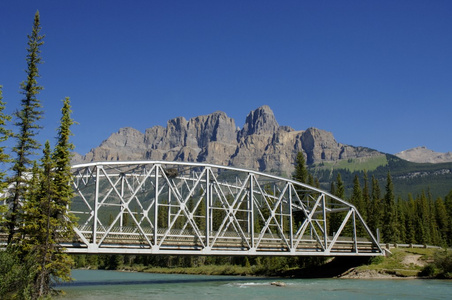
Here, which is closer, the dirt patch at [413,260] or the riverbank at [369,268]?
the riverbank at [369,268]

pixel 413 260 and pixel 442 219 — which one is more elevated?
pixel 442 219

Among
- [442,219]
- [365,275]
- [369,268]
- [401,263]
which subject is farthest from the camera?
[442,219]

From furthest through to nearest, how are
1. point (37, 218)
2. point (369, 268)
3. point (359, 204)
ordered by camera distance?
point (359, 204), point (369, 268), point (37, 218)

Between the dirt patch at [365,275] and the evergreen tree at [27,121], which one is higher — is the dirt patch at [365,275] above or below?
below

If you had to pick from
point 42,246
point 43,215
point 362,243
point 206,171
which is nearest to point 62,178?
point 43,215

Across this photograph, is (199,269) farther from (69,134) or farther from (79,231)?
(69,134)

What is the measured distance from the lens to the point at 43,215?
27.5 m

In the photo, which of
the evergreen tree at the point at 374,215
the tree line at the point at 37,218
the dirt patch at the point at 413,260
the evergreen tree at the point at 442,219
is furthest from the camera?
the evergreen tree at the point at 442,219

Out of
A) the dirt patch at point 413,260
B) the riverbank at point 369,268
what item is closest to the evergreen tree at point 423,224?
the riverbank at point 369,268

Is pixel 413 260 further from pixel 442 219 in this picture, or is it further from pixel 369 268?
pixel 442 219

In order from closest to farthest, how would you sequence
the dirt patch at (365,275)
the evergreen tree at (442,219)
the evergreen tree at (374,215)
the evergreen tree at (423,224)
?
1. the dirt patch at (365,275)
2. the evergreen tree at (374,215)
3. the evergreen tree at (423,224)
4. the evergreen tree at (442,219)

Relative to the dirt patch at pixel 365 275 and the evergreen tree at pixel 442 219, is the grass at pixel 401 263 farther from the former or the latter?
the evergreen tree at pixel 442 219

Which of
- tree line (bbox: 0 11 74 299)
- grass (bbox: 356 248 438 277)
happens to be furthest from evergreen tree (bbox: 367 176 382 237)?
tree line (bbox: 0 11 74 299)

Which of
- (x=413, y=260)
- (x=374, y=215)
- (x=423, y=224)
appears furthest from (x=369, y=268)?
(x=423, y=224)
